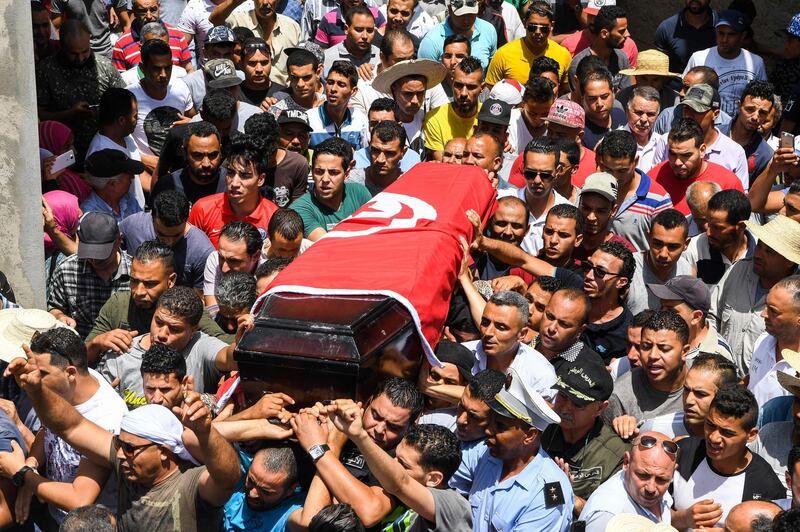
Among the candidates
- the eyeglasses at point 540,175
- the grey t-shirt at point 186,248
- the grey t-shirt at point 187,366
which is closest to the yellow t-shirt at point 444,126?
the eyeglasses at point 540,175

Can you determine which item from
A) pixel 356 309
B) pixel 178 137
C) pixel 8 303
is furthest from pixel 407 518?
pixel 178 137

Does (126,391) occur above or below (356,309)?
below

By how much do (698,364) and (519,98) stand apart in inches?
143

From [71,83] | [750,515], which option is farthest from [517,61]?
[750,515]

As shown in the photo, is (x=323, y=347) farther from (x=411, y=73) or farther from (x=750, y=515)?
(x=411, y=73)

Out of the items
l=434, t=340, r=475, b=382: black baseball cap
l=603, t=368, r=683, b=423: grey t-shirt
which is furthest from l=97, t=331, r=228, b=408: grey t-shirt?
l=603, t=368, r=683, b=423: grey t-shirt

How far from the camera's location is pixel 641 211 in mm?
7316

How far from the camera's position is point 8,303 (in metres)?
6.12

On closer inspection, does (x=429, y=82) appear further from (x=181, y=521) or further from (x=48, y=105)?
(x=181, y=521)

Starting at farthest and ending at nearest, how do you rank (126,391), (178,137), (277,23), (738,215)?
(277,23) → (178,137) → (738,215) → (126,391)

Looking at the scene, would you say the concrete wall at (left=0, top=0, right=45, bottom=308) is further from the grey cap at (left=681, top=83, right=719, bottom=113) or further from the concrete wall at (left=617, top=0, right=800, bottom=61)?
the concrete wall at (left=617, top=0, right=800, bottom=61)

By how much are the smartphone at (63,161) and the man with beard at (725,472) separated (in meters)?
4.20

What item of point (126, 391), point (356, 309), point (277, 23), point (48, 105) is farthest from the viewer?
point (277, 23)

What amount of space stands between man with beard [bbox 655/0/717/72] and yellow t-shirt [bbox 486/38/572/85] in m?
1.04
